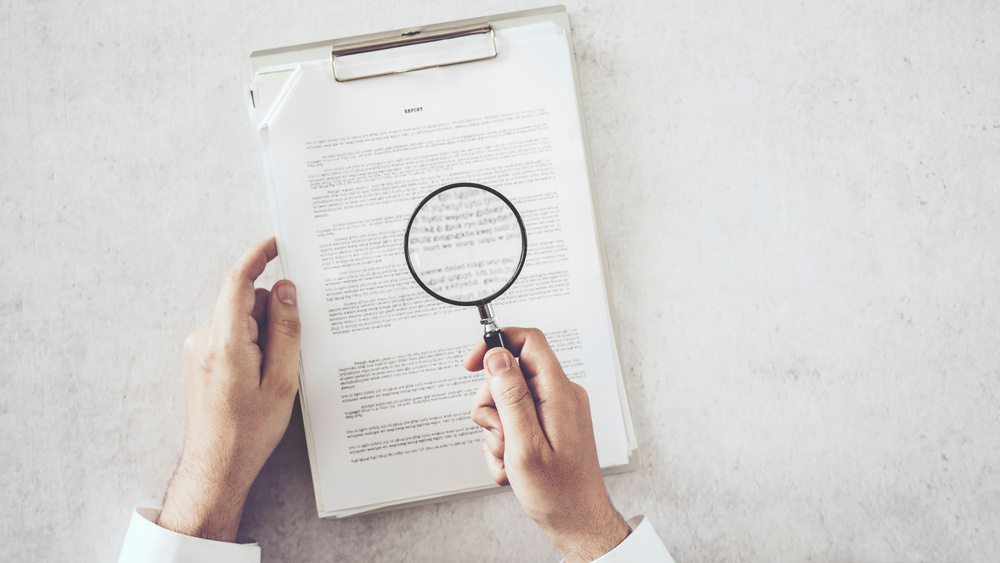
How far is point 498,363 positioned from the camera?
3.74ft

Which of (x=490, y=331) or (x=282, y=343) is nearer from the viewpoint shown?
(x=490, y=331)

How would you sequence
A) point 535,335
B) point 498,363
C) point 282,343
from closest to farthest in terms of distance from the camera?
1. point 498,363
2. point 535,335
3. point 282,343

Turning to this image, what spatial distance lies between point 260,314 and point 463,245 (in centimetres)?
57

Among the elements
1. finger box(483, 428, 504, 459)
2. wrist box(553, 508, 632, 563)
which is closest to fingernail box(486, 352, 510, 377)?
finger box(483, 428, 504, 459)

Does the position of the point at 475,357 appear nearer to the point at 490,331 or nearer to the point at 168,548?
the point at 490,331

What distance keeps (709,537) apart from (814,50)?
1.23 meters

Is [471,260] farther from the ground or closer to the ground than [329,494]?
farther from the ground

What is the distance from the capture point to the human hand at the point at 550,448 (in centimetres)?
115

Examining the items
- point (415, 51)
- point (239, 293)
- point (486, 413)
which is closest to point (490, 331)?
point (486, 413)

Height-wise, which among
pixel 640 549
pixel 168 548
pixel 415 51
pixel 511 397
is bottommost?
pixel 640 549

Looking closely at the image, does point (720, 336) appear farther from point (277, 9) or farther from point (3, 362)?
point (3, 362)

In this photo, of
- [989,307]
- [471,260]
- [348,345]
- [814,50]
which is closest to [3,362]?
[348,345]

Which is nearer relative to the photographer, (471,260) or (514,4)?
(471,260)

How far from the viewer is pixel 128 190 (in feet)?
4.86
